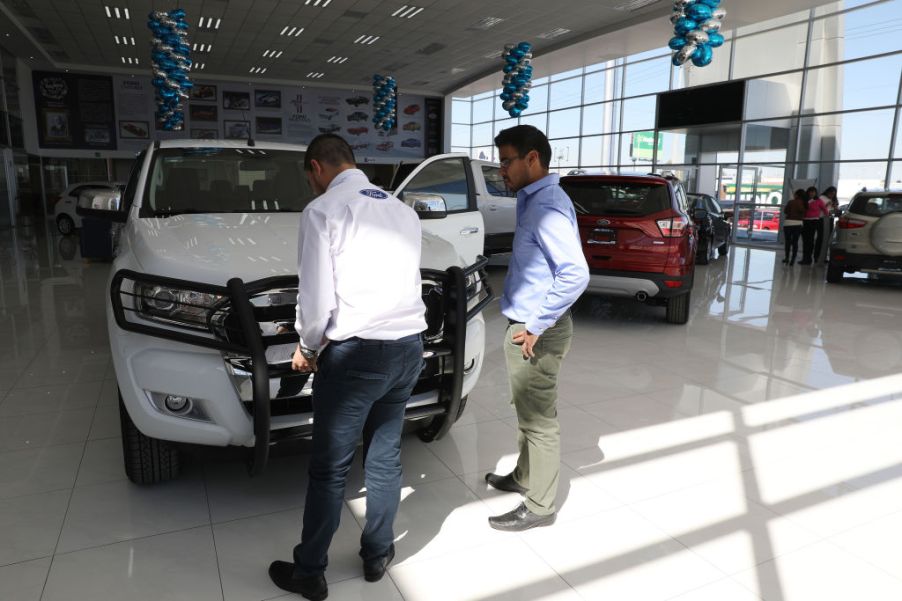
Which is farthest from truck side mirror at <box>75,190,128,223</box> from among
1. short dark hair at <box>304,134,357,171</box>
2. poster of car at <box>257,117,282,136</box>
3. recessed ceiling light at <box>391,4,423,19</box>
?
poster of car at <box>257,117,282,136</box>

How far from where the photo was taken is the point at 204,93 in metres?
22.7

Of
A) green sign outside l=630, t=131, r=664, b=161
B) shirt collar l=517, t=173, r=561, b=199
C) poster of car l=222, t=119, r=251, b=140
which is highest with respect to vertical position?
poster of car l=222, t=119, r=251, b=140

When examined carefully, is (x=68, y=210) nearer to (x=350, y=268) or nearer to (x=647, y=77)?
(x=350, y=268)

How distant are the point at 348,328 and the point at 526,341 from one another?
763mm

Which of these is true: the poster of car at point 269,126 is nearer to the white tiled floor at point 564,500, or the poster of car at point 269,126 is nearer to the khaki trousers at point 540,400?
the white tiled floor at point 564,500

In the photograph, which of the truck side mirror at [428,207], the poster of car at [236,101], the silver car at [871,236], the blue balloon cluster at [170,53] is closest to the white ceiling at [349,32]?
the poster of car at [236,101]

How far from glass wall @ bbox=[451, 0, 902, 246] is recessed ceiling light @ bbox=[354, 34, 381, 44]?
25.4 ft

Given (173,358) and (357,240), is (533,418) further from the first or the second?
(173,358)

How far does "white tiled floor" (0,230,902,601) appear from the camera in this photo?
2236 millimetres

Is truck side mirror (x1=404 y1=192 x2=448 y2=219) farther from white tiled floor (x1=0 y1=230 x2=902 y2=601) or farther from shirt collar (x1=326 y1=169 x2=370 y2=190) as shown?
shirt collar (x1=326 y1=169 x2=370 y2=190)

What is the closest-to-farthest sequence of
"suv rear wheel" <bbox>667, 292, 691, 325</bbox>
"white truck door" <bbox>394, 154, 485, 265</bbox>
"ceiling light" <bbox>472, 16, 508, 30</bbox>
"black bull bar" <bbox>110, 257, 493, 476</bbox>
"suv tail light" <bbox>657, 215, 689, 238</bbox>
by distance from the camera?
"black bull bar" <bbox>110, 257, 493, 476</bbox> → "white truck door" <bbox>394, 154, 485, 265</bbox> → "suv tail light" <bbox>657, 215, 689, 238</bbox> → "suv rear wheel" <bbox>667, 292, 691, 325</bbox> → "ceiling light" <bbox>472, 16, 508, 30</bbox>

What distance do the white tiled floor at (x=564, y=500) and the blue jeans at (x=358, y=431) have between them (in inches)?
8.9

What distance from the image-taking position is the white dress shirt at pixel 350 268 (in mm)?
1844

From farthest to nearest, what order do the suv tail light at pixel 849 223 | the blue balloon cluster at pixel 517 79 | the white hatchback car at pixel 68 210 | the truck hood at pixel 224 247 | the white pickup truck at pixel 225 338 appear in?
the white hatchback car at pixel 68 210, the blue balloon cluster at pixel 517 79, the suv tail light at pixel 849 223, the truck hood at pixel 224 247, the white pickup truck at pixel 225 338
